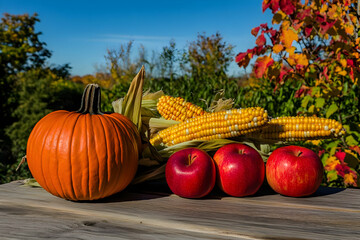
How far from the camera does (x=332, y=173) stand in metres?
2.71

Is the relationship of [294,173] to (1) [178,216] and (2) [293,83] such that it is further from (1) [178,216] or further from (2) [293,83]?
(2) [293,83]

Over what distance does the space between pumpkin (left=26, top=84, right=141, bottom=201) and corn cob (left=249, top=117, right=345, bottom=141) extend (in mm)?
709

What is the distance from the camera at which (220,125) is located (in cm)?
171

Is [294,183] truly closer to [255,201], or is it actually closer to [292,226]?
[255,201]

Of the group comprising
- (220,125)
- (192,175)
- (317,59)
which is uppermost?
(317,59)

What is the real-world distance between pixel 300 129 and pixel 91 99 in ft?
3.32

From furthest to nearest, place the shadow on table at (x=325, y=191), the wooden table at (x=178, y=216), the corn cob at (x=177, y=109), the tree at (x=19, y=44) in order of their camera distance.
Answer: the tree at (x=19, y=44) < the corn cob at (x=177, y=109) < the shadow on table at (x=325, y=191) < the wooden table at (x=178, y=216)

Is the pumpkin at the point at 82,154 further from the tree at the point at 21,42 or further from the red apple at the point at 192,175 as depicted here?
the tree at the point at 21,42

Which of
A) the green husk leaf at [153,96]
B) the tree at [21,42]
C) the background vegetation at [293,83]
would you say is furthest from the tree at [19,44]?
the green husk leaf at [153,96]

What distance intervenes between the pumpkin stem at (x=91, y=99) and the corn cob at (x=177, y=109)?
60 centimetres

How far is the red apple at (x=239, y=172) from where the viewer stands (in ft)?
5.16

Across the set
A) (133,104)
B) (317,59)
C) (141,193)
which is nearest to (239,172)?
(141,193)

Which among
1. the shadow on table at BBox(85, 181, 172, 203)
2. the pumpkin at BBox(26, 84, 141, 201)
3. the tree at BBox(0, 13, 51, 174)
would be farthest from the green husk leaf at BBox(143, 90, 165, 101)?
the tree at BBox(0, 13, 51, 174)

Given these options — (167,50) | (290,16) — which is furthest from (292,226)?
(167,50)
